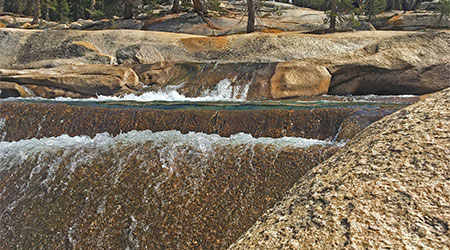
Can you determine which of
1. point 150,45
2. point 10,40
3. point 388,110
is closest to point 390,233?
point 388,110

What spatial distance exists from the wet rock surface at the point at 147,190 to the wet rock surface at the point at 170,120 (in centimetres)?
50

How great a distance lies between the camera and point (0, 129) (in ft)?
19.4

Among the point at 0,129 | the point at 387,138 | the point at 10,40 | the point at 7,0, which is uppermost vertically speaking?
the point at 387,138

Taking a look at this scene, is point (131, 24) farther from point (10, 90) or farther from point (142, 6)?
point (10, 90)

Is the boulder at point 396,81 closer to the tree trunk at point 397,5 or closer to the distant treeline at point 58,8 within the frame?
the tree trunk at point 397,5

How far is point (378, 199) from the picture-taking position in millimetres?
1416

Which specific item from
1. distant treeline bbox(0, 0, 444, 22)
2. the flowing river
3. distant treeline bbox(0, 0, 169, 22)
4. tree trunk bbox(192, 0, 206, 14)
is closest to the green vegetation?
distant treeline bbox(0, 0, 444, 22)

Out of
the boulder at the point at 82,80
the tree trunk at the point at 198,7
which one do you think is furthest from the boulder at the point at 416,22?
the boulder at the point at 82,80

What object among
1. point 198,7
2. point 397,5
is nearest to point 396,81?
point 198,7

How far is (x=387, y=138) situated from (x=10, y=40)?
16.8m

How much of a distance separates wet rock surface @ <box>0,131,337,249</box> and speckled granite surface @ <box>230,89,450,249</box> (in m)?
1.58

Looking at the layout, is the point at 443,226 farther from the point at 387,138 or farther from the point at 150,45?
the point at 150,45

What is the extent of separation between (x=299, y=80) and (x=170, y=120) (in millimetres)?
4932

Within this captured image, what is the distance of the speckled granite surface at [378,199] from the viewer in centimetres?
126
